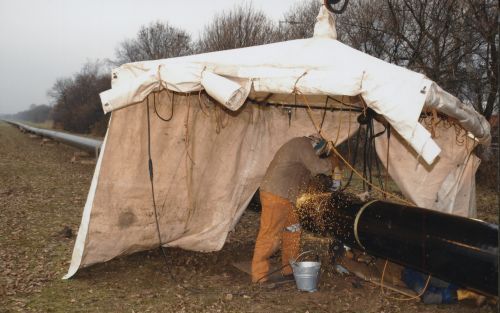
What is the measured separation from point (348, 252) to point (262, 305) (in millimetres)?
2043

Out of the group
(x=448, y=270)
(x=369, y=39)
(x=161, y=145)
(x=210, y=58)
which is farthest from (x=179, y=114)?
(x=369, y=39)

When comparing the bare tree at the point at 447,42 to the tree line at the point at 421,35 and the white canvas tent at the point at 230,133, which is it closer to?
the tree line at the point at 421,35

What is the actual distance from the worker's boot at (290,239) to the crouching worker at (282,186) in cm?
20

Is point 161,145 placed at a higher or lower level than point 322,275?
higher

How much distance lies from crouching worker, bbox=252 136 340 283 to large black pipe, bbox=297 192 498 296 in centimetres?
49

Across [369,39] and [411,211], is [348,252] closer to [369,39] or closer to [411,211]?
[411,211]

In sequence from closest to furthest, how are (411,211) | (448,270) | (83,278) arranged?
(448,270) → (411,211) → (83,278)

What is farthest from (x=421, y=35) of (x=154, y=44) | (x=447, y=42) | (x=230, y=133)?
(x=154, y=44)

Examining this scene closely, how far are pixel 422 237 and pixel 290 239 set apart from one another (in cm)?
219

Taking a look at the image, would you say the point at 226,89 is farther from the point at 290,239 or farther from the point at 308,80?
the point at 290,239

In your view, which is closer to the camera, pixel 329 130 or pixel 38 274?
pixel 38 274

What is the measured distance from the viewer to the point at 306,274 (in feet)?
19.1

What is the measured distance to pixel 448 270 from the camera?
14.8 feet

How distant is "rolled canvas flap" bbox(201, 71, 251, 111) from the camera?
16.8 ft
